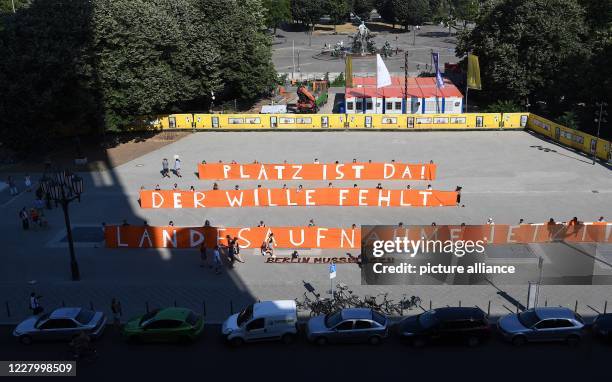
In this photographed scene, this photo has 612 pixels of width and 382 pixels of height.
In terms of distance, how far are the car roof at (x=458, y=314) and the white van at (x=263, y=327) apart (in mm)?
5063

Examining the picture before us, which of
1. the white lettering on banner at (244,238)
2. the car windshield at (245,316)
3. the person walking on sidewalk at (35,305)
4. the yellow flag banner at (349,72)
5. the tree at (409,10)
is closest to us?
the car windshield at (245,316)

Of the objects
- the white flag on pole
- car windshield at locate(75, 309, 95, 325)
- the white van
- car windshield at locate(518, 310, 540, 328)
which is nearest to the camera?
car windshield at locate(518, 310, 540, 328)

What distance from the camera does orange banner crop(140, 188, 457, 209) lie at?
111 ft

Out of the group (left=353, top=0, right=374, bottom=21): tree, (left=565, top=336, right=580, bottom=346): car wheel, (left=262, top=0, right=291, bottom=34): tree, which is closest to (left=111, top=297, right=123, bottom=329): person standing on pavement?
(left=565, top=336, right=580, bottom=346): car wheel

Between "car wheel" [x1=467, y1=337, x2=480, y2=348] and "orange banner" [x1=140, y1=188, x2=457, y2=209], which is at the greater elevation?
"orange banner" [x1=140, y1=188, x2=457, y2=209]

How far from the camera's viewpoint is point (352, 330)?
67.2 feet

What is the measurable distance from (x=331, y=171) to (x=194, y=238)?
12.3 metres

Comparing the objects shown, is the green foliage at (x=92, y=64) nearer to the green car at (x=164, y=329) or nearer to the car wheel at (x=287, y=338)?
the green car at (x=164, y=329)

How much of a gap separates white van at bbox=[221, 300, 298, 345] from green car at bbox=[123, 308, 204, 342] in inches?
47.0

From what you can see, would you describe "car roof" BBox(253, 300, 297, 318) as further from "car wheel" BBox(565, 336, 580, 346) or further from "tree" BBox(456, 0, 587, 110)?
"tree" BBox(456, 0, 587, 110)

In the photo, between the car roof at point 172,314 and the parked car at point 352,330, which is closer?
the parked car at point 352,330

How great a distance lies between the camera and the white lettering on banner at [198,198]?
113 feet

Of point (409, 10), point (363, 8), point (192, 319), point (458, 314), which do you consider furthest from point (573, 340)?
point (363, 8)

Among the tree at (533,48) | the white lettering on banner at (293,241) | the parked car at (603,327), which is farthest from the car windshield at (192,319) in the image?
the tree at (533,48)
